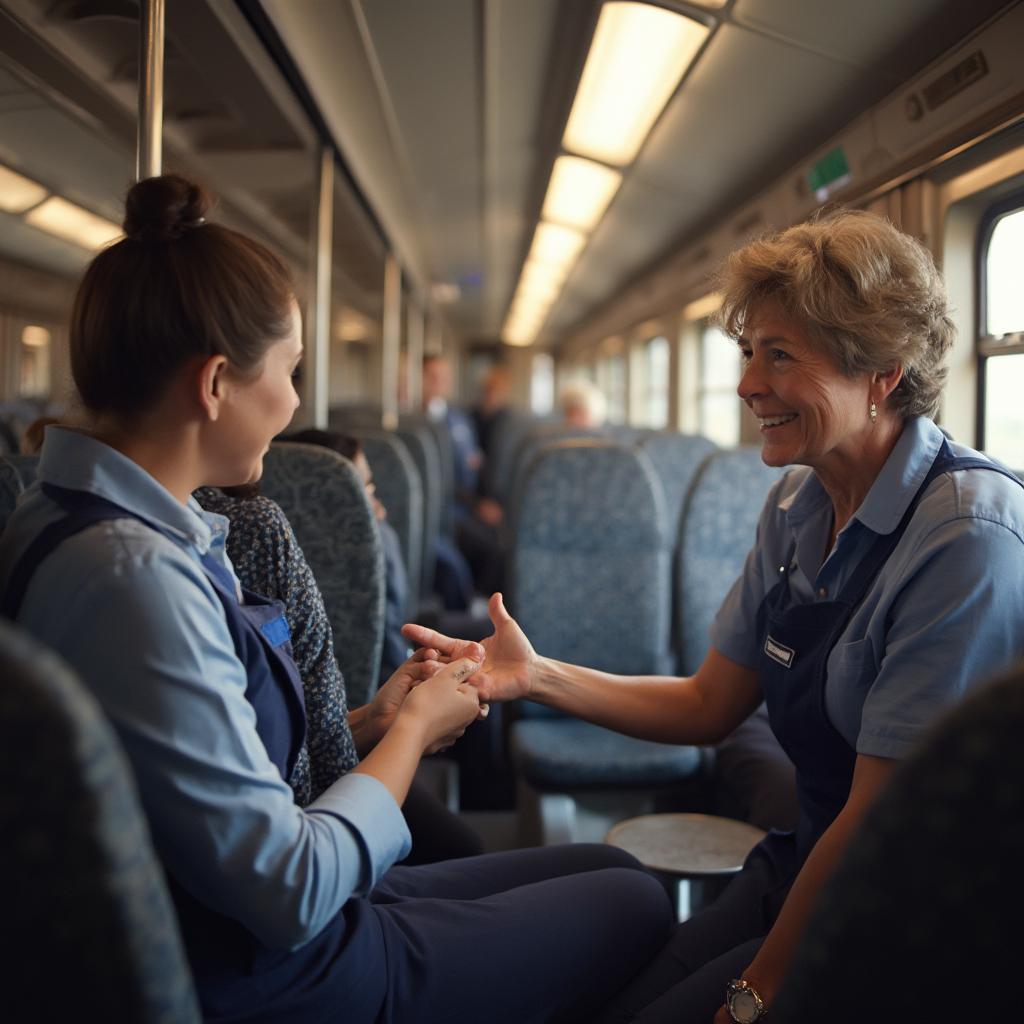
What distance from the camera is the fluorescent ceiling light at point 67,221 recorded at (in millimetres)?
2457

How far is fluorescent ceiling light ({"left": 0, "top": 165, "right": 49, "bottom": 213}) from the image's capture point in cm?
221

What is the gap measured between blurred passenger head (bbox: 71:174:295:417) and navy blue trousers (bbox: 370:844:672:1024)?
0.79m

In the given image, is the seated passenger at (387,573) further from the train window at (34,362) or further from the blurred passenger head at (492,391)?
the blurred passenger head at (492,391)

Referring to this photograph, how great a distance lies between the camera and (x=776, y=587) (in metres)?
1.75

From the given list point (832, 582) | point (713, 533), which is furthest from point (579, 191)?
point (832, 582)

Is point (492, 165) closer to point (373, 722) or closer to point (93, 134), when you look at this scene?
point (93, 134)

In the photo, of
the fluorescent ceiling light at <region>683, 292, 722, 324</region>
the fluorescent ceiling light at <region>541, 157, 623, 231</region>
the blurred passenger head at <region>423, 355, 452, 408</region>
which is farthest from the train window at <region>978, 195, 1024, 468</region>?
the blurred passenger head at <region>423, 355, 452, 408</region>

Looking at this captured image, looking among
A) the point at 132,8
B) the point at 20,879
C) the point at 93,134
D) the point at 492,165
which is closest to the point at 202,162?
the point at 93,134

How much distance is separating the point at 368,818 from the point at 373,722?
55 cm

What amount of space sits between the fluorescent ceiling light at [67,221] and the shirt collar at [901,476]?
1960 mm

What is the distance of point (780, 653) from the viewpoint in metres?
1.65

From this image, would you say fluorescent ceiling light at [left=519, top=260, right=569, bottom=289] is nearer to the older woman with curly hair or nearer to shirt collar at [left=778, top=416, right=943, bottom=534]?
the older woman with curly hair

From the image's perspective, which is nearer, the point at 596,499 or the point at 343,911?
the point at 343,911

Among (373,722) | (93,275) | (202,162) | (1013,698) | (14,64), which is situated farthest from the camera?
(202,162)
